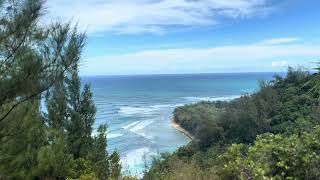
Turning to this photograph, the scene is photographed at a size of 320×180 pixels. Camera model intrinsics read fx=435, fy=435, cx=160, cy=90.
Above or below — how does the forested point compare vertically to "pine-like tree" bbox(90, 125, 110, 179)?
above

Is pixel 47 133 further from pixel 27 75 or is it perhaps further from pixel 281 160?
pixel 281 160

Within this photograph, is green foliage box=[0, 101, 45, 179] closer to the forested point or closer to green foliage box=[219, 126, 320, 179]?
the forested point

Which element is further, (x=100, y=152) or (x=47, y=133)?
(x=100, y=152)

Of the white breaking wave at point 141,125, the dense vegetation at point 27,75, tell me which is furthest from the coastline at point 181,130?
the dense vegetation at point 27,75

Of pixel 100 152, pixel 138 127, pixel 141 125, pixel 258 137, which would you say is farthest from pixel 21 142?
pixel 141 125

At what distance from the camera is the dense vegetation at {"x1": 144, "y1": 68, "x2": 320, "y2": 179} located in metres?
4.12

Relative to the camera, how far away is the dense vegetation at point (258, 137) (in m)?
4.12

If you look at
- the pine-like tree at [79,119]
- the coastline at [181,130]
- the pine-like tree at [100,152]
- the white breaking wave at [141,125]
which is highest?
the pine-like tree at [79,119]

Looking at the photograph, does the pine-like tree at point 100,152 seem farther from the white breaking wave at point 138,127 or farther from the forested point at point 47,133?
the white breaking wave at point 138,127

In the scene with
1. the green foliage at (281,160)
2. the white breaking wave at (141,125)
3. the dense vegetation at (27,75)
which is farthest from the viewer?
the white breaking wave at (141,125)

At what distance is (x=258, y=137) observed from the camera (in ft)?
15.6

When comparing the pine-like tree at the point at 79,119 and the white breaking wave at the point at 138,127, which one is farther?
the white breaking wave at the point at 138,127

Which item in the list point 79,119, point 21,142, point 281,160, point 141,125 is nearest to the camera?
point 281,160

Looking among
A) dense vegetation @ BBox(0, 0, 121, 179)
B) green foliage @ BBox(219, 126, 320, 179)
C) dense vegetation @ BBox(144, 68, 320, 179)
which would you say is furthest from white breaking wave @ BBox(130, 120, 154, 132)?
green foliage @ BBox(219, 126, 320, 179)
